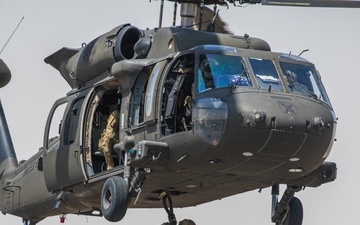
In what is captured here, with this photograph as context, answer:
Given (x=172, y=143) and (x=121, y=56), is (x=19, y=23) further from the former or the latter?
(x=172, y=143)

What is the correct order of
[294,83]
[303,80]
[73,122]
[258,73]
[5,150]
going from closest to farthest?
1. [258,73]
2. [294,83]
3. [303,80]
4. [73,122]
5. [5,150]

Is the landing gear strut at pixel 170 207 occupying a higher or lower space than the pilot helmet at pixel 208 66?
lower

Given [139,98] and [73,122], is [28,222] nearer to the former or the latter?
[73,122]

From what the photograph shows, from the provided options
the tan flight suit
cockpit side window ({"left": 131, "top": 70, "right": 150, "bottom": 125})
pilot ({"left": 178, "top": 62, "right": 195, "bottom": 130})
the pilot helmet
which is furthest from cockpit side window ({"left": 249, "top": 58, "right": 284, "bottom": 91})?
the tan flight suit

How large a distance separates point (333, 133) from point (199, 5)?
3.05m

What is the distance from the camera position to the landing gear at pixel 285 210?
17.8m

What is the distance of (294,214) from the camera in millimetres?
17953

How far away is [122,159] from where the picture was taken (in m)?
17.2

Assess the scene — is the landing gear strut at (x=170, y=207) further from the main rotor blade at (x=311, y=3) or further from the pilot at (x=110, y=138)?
the main rotor blade at (x=311, y=3)

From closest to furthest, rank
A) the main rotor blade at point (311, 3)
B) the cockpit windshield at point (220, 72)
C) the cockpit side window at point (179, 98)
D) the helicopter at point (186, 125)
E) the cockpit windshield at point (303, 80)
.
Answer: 1. the helicopter at point (186, 125)
2. the main rotor blade at point (311, 3)
3. the cockpit windshield at point (220, 72)
4. the cockpit side window at point (179, 98)
5. the cockpit windshield at point (303, 80)

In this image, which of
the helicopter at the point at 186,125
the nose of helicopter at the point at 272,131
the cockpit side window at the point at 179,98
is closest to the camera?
the nose of helicopter at the point at 272,131

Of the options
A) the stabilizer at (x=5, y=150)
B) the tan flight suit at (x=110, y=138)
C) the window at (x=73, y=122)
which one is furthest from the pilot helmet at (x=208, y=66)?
the stabilizer at (x=5, y=150)

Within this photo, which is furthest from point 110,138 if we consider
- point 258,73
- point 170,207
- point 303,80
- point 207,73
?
point 303,80

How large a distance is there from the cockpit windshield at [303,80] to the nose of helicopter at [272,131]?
339mm
